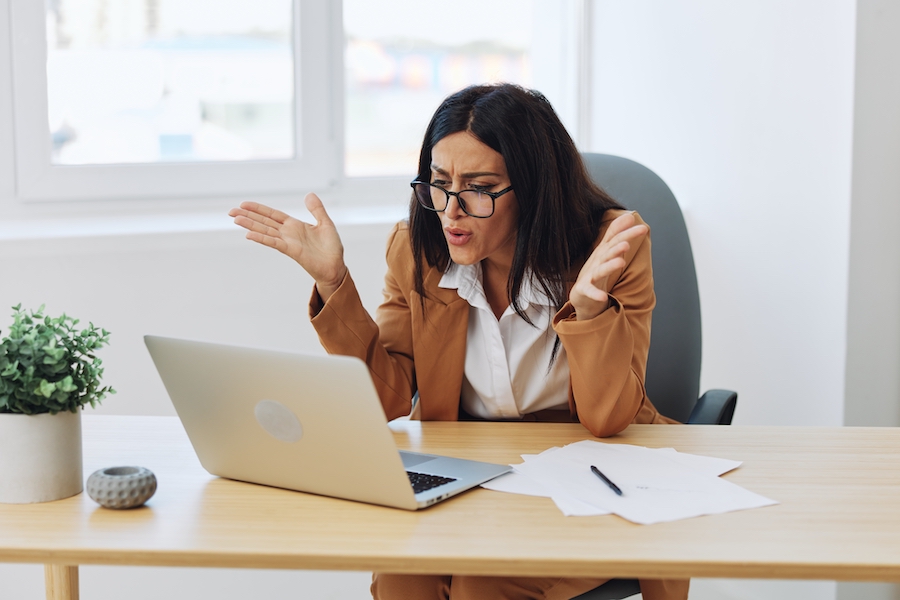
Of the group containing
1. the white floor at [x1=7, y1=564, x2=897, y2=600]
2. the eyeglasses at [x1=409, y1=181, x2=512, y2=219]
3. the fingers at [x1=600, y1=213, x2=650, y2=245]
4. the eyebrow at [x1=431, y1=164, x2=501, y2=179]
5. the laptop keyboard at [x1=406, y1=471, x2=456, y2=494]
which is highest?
the eyebrow at [x1=431, y1=164, x2=501, y2=179]

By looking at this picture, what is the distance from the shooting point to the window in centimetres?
226

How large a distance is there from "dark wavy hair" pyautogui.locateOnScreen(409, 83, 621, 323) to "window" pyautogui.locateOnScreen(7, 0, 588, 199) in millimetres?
938

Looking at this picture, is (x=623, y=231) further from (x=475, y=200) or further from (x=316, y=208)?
(x=316, y=208)

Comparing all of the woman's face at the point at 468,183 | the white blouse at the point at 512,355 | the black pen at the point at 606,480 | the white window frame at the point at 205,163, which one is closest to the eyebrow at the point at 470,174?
the woman's face at the point at 468,183

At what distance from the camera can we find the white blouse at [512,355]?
5.11ft

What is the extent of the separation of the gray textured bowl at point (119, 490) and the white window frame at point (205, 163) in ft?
4.65

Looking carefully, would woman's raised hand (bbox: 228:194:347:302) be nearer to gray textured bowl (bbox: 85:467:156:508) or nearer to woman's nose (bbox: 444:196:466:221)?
woman's nose (bbox: 444:196:466:221)

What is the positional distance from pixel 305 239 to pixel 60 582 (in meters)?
0.62

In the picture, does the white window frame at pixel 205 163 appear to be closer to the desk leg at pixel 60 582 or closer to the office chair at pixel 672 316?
the office chair at pixel 672 316

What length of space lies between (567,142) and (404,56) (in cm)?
123

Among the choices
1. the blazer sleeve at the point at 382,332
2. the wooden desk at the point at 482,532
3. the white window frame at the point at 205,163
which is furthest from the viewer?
the white window frame at the point at 205,163

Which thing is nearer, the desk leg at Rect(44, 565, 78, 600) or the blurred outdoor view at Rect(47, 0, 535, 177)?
the desk leg at Rect(44, 565, 78, 600)

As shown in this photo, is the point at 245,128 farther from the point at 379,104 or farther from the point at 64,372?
the point at 64,372

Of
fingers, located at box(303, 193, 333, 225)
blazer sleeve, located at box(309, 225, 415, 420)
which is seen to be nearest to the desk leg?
blazer sleeve, located at box(309, 225, 415, 420)
